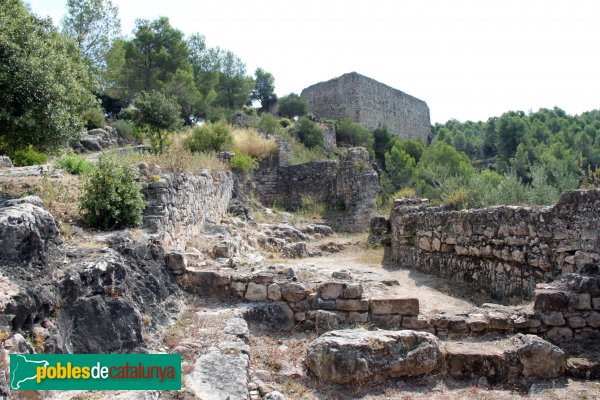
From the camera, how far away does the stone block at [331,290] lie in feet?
18.9

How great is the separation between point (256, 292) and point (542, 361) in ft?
10.5

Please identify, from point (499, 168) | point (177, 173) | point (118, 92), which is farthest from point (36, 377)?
point (499, 168)

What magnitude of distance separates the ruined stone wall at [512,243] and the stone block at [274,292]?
3.39 metres

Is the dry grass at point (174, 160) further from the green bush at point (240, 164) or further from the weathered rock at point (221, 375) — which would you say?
the weathered rock at point (221, 375)

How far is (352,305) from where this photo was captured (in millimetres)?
5648

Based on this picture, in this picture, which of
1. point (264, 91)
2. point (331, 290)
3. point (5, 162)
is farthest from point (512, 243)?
point (264, 91)

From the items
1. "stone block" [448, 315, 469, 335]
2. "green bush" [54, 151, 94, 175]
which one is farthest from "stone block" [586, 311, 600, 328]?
"green bush" [54, 151, 94, 175]

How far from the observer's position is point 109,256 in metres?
4.62

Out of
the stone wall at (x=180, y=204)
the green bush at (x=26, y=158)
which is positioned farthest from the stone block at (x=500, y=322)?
the green bush at (x=26, y=158)

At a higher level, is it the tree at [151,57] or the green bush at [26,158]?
the tree at [151,57]

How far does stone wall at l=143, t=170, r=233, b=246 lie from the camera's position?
683cm

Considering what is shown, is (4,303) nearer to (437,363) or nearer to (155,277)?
(155,277)

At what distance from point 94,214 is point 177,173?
276 centimetres

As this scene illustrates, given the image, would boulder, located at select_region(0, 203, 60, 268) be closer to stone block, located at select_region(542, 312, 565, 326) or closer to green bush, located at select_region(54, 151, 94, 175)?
green bush, located at select_region(54, 151, 94, 175)
